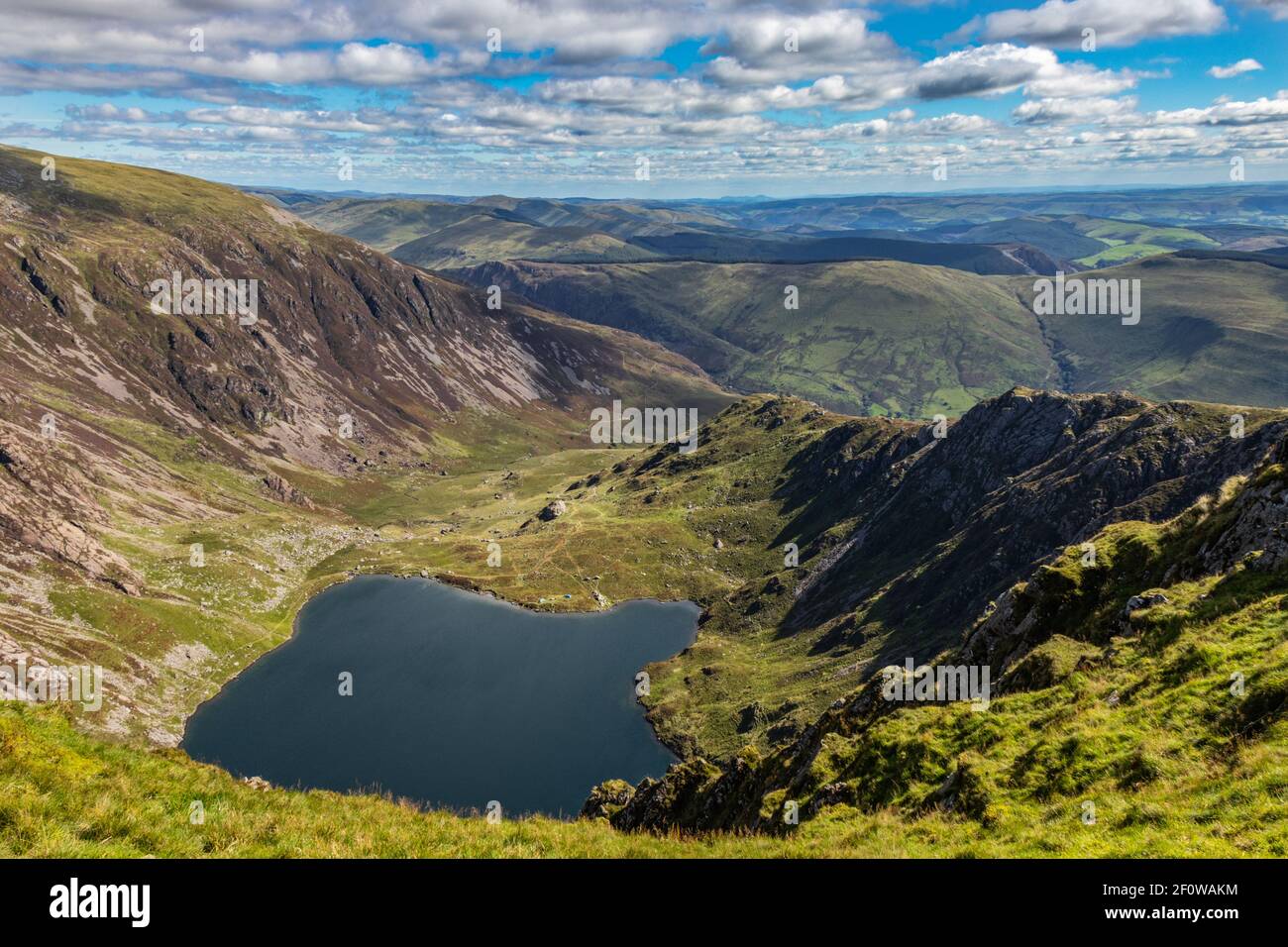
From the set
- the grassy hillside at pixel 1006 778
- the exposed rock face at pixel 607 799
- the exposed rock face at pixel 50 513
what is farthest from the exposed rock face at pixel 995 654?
the exposed rock face at pixel 50 513

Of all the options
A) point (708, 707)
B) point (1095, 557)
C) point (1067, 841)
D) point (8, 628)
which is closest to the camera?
point (1067, 841)

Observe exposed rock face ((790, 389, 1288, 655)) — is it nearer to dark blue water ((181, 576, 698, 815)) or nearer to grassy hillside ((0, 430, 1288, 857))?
dark blue water ((181, 576, 698, 815))

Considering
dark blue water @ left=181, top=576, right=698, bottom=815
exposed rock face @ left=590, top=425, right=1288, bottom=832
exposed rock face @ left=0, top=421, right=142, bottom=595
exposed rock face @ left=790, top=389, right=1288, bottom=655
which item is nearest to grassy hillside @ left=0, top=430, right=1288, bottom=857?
exposed rock face @ left=590, top=425, right=1288, bottom=832

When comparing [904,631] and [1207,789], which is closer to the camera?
[1207,789]

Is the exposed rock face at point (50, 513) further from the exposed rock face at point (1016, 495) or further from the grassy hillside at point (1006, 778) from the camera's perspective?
the grassy hillside at point (1006, 778)

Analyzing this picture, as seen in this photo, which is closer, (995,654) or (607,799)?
(995,654)

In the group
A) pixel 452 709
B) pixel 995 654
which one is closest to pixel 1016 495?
pixel 995 654

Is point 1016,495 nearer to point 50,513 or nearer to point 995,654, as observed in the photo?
point 995,654
